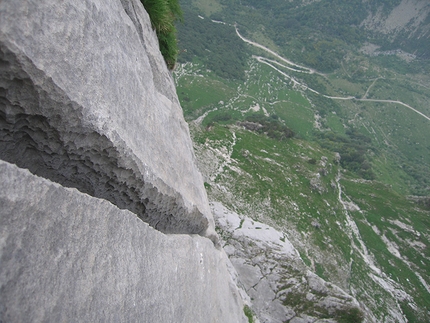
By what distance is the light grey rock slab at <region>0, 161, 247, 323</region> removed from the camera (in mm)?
3854

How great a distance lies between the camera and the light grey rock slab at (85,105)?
4184 mm

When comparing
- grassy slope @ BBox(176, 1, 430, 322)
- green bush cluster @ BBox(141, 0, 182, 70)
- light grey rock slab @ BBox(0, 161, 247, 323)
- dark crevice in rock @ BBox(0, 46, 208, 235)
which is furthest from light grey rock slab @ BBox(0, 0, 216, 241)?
grassy slope @ BBox(176, 1, 430, 322)

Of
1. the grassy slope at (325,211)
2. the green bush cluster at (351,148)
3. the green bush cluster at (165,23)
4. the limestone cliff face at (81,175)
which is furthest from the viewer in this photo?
the green bush cluster at (351,148)

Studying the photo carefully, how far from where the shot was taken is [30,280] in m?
3.96

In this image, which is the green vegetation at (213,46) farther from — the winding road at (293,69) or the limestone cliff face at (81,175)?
the limestone cliff face at (81,175)

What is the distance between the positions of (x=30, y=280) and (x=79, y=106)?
2.85 m

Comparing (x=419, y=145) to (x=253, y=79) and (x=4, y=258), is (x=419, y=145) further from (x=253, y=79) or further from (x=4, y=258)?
(x=4, y=258)

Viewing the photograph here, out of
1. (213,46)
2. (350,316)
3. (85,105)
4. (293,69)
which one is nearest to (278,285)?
(350,316)

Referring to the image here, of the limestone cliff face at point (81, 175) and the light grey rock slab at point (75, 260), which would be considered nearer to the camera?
the light grey rock slab at point (75, 260)

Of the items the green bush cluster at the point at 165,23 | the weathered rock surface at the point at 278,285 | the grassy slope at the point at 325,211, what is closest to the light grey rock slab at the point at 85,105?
the green bush cluster at the point at 165,23

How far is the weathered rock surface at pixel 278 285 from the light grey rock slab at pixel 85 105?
12910 mm

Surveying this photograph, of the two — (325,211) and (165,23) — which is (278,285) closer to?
(165,23)

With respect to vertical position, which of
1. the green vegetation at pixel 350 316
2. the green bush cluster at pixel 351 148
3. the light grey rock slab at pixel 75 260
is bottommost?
the green bush cluster at pixel 351 148

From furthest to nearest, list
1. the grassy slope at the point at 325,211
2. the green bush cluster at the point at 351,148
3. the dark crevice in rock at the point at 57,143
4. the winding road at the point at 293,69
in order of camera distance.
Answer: the winding road at the point at 293,69 < the green bush cluster at the point at 351,148 < the grassy slope at the point at 325,211 < the dark crevice in rock at the point at 57,143
